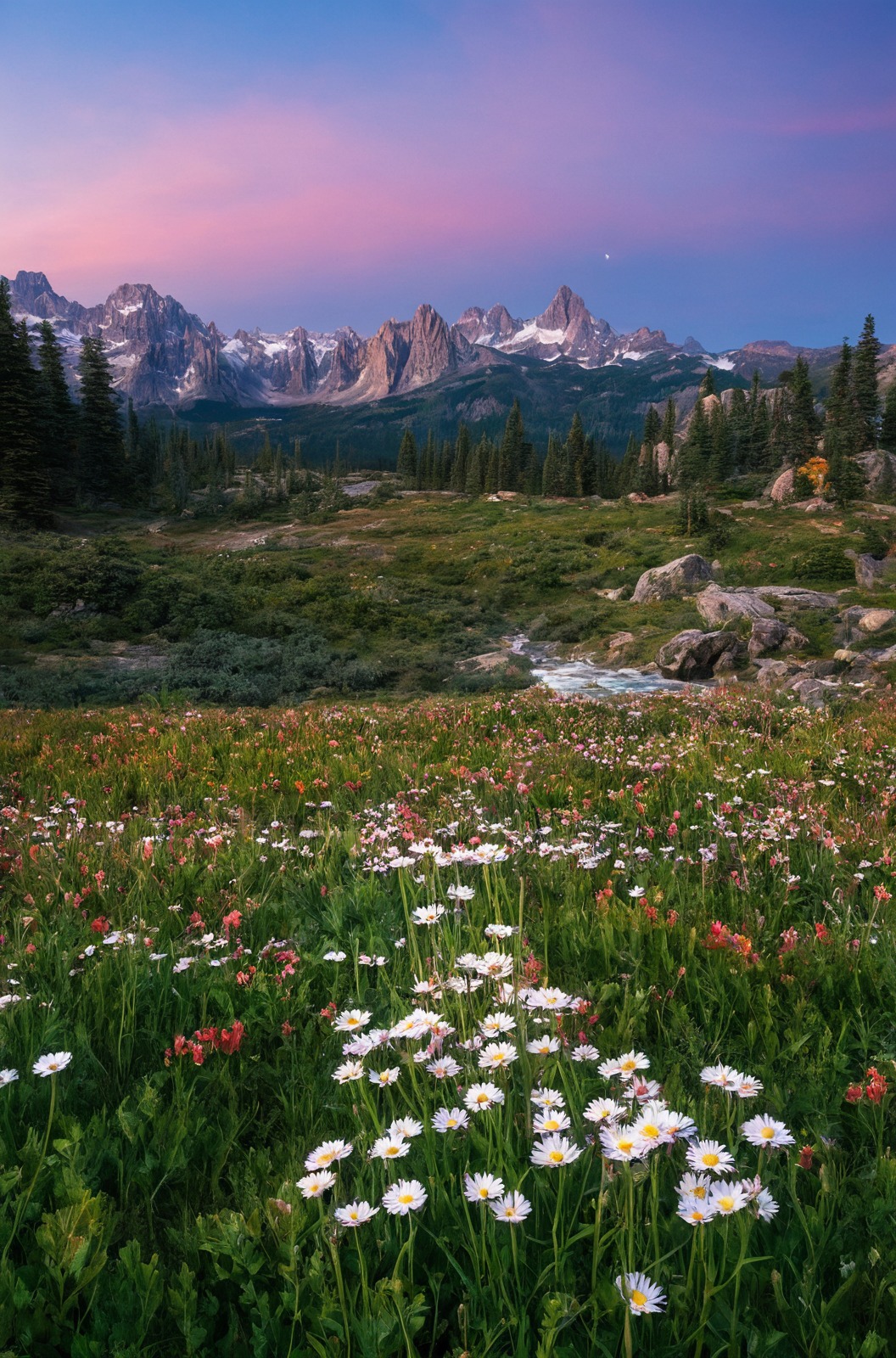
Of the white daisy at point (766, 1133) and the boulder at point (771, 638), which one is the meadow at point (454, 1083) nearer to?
the white daisy at point (766, 1133)

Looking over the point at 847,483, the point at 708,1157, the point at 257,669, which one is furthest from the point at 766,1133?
the point at 847,483

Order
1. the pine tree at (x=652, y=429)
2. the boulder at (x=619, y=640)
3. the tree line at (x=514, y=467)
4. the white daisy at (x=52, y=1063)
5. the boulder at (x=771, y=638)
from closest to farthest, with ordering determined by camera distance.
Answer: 1. the white daisy at (x=52, y=1063)
2. the boulder at (x=771, y=638)
3. the boulder at (x=619, y=640)
4. the tree line at (x=514, y=467)
5. the pine tree at (x=652, y=429)

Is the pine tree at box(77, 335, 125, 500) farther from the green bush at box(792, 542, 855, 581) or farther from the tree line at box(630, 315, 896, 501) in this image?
the green bush at box(792, 542, 855, 581)

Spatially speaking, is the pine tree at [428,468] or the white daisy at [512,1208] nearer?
the white daisy at [512,1208]

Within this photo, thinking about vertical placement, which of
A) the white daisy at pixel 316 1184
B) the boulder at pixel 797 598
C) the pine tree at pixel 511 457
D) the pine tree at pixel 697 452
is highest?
the pine tree at pixel 511 457

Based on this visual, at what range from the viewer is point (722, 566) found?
129 feet

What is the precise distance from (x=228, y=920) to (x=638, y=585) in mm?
33778

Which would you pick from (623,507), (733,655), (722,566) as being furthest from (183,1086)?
(623,507)

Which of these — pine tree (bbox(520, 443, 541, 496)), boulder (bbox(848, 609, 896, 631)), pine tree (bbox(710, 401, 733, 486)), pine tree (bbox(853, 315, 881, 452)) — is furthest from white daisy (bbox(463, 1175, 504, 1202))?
pine tree (bbox(520, 443, 541, 496))

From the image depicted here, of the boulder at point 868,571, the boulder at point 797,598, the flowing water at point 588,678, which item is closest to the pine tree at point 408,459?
the boulder at point 868,571

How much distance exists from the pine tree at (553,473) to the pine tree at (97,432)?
204ft

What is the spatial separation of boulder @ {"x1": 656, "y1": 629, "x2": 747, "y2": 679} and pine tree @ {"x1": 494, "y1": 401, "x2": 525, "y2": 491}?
107060 mm

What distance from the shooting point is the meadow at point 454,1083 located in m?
1.52

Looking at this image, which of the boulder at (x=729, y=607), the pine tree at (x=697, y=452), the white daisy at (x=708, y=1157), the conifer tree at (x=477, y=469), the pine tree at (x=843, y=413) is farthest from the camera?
the conifer tree at (x=477, y=469)
